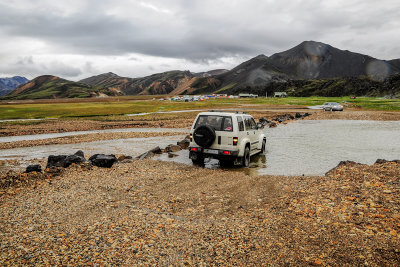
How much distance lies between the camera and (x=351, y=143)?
21.2 metres

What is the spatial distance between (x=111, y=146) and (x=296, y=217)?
17.0 m

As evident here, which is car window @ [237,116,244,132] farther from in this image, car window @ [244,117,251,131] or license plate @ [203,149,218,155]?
license plate @ [203,149,218,155]

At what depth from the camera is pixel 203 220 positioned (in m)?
7.16

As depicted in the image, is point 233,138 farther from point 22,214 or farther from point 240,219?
point 22,214

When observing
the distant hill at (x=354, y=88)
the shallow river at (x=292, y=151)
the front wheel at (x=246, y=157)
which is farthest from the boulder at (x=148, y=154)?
the distant hill at (x=354, y=88)

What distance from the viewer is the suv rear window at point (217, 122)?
12359mm

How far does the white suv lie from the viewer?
40.1 feet

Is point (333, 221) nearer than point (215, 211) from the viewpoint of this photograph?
Yes

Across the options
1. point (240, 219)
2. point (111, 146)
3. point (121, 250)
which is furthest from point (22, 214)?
point (111, 146)

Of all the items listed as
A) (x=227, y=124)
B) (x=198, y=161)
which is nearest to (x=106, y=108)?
(x=198, y=161)

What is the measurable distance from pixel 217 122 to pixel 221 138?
76 cm

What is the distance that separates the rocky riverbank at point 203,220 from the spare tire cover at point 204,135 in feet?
5.91

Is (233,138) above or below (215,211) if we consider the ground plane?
above

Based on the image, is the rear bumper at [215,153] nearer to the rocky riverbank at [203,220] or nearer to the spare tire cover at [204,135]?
the spare tire cover at [204,135]
